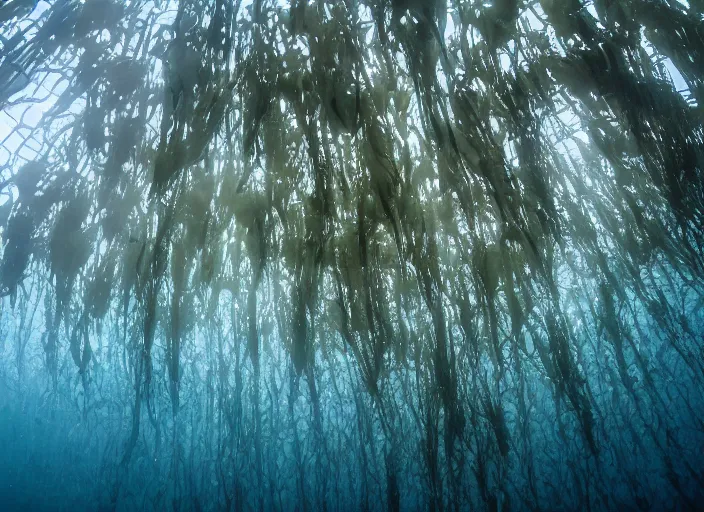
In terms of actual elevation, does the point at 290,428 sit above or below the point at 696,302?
below

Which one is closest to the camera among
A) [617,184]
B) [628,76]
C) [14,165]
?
[628,76]

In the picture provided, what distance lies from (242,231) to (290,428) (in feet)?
4.25

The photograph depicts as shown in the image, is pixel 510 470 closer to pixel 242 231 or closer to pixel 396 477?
pixel 396 477

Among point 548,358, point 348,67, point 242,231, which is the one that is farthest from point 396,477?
point 348,67

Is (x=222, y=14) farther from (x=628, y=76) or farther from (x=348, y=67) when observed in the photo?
(x=628, y=76)

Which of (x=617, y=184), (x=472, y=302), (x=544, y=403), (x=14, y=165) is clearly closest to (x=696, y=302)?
(x=617, y=184)

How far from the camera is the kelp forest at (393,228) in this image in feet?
4.49

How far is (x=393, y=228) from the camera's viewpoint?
55.6 inches

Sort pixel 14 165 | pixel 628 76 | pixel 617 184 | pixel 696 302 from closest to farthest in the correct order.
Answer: pixel 628 76 → pixel 617 184 → pixel 696 302 → pixel 14 165

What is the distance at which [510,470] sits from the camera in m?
1.98

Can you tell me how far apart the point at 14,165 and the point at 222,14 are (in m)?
1.44

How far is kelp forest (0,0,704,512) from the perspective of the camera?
137cm

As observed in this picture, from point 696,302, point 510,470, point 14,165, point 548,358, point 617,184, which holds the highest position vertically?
point 14,165

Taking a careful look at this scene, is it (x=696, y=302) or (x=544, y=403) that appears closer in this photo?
(x=696, y=302)
